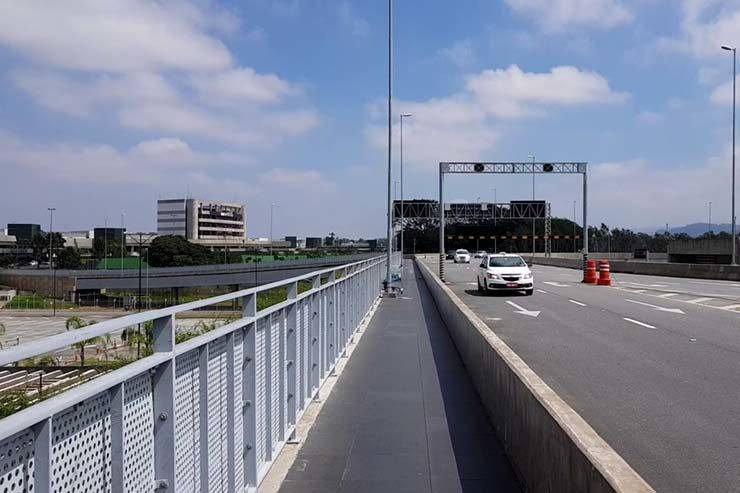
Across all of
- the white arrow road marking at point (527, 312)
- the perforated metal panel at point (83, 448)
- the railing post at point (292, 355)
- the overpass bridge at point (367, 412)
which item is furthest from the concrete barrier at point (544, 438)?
the white arrow road marking at point (527, 312)

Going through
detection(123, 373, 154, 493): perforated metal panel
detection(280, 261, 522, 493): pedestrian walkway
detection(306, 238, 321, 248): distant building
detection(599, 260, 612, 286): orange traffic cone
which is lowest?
detection(280, 261, 522, 493): pedestrian walkway

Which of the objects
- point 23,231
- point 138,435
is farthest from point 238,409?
point 23,231

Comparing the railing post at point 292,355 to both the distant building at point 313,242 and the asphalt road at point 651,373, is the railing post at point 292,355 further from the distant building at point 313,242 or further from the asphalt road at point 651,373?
the distant building at point 313,242

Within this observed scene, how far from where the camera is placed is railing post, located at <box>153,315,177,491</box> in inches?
124

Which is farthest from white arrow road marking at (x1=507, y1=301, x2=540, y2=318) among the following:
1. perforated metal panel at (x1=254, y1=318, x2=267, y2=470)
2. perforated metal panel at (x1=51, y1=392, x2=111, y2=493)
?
perforated metal panel at (x1=51, y1=392, x2=111, y2=493)

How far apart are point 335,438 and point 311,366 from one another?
124cm

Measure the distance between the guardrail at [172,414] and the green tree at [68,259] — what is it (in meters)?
54.1

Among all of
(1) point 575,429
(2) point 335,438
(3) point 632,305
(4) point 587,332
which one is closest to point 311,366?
(2) point 335,438

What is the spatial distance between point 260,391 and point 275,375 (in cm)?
65

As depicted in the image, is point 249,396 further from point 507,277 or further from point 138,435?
point 507,277

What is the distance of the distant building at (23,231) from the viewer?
91.8 metres

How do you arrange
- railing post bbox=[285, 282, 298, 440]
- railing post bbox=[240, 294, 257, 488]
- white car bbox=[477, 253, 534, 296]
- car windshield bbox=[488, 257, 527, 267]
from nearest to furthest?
railing post bbox=[240, 294, 257, 488] → railing post bbox=[285, 282, 298, 440] → white car bbox=[477, 253, 534, 296] → car windshield bbox=[488, 257, 527, 267]

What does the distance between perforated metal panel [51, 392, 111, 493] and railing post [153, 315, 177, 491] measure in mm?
528

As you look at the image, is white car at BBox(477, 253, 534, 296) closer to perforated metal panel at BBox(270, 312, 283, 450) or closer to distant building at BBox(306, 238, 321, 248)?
perforated metal panel at BBox(270, 312, 283, 450)
